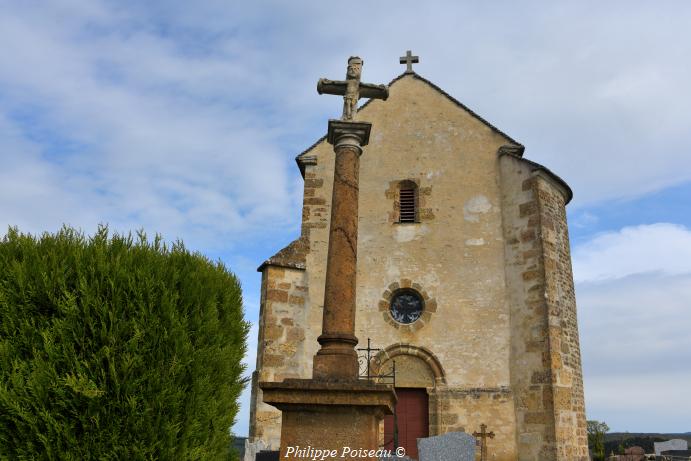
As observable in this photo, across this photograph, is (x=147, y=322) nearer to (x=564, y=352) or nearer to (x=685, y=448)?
(x=564, y=352)

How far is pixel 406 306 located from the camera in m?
13.0

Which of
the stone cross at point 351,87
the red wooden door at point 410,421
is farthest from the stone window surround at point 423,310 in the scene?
the stone cross at point 351,87

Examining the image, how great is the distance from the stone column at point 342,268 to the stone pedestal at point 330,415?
0.84ft

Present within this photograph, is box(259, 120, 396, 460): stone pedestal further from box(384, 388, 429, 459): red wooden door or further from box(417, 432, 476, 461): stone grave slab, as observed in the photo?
box(384, 388, 429, 459): red wooden door

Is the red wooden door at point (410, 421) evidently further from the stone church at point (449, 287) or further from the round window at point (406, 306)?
the round window at point (406, 306)

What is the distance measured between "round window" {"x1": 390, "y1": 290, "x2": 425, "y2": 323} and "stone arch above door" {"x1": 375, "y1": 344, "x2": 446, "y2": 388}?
0.64m

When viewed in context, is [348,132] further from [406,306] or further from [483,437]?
[483,437]

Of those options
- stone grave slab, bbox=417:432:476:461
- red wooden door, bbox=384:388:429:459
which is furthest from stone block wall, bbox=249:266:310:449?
stone grave slab, bbox=417:432:476:461

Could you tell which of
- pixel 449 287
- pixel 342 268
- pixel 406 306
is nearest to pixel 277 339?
pixel 406 306

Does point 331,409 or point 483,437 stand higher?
point 331,409

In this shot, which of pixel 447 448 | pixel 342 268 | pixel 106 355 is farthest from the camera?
pixel 447 448

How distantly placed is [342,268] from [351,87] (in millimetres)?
2583

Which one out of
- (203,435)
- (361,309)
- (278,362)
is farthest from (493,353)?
(203,435)

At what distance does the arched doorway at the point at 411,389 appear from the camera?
1223cm
